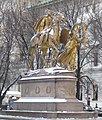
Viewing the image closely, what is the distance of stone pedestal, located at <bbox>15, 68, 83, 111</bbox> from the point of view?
25203mm

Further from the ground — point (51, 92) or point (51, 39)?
point (51, 39)

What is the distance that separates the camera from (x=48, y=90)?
2616 centimetres

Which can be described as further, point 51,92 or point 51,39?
point 51,39

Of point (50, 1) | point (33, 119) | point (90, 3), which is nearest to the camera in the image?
point (33, 119)

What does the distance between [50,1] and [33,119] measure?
3319 cm

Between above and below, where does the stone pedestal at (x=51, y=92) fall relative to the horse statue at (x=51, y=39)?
below

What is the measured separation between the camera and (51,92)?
26.0 m

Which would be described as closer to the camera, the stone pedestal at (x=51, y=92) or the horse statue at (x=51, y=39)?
the stone pedestal at (x=51, y=92)

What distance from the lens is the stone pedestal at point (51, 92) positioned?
25.2m

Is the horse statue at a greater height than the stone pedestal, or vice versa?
the horse statue

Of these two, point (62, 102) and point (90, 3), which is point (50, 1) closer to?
point (90, 3)

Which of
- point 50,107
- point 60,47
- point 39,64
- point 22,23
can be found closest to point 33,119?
point 50,107

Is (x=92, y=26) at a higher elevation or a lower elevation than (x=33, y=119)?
higher

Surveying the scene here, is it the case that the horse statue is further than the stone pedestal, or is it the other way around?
the horse statue
